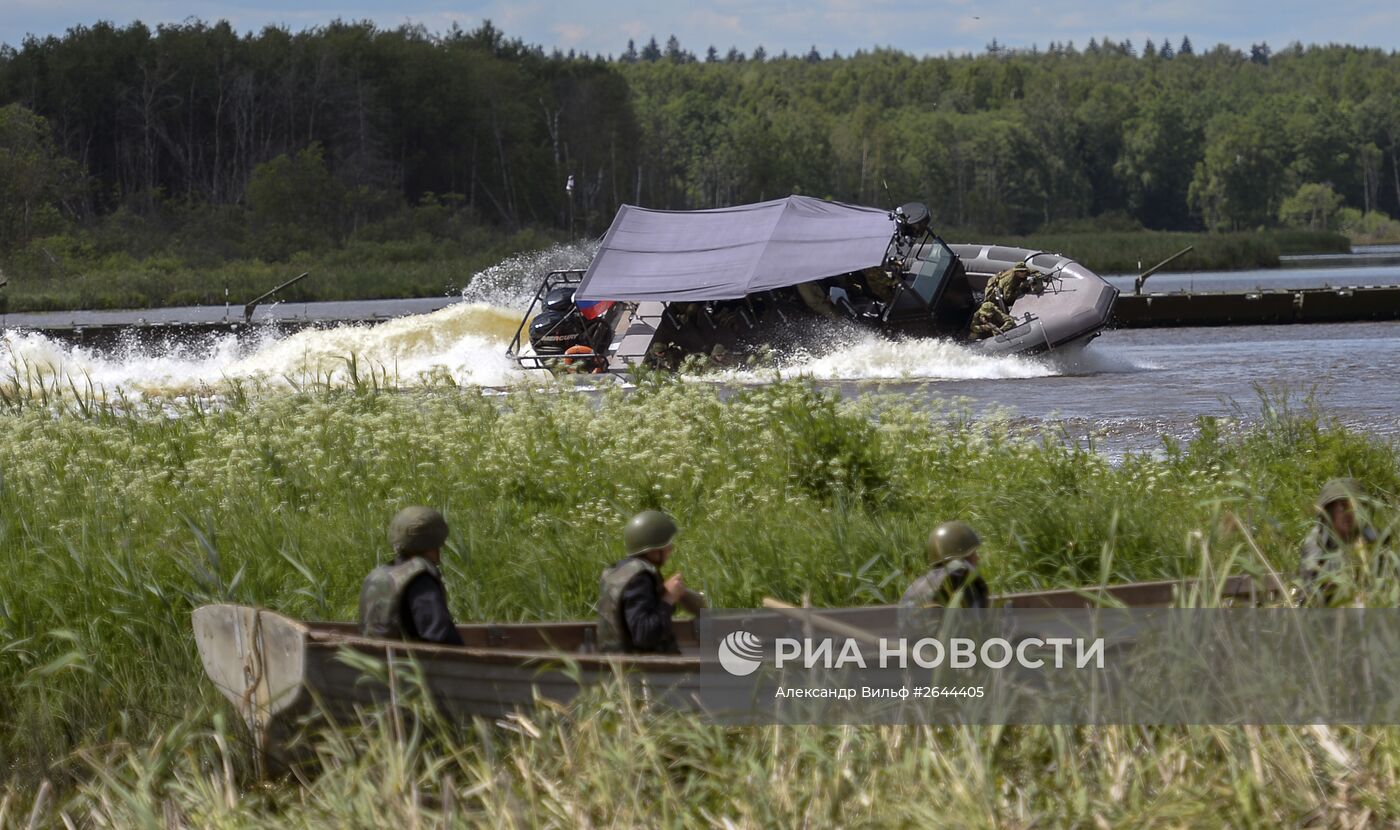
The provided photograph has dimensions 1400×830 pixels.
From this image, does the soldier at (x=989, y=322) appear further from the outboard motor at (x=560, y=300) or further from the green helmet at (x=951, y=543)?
the green helmet at (x=951, y=543)

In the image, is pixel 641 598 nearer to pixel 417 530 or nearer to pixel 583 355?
pixel 417 530

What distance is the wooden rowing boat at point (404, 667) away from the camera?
705 centimetres

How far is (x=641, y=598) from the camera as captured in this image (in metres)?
7.61

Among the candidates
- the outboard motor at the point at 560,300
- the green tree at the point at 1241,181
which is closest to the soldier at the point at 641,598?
the outboard motor at the point at 560,300

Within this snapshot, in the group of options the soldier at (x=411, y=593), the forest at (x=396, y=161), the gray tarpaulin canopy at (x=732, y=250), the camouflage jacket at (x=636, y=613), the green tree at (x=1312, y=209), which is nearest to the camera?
the camouflage jacket at (x=636, y=613)

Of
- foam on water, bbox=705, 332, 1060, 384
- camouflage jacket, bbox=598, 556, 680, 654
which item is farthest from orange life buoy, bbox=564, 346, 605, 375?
camouflage jacket, bbox=598, 556, 680, 654

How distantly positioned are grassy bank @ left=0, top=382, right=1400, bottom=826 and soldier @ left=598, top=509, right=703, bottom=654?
58 centimetres

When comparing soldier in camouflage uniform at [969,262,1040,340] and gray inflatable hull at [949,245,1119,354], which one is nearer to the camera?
gray inflatable hull at [949,245,1119,354]

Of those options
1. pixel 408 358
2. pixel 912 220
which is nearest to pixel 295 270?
pixel 408 358

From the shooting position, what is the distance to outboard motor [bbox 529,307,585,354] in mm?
24562

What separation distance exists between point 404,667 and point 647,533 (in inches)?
46.8

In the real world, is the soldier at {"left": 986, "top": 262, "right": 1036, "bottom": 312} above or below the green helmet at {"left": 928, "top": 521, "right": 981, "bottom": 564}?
below

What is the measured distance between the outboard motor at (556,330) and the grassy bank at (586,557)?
28.7 ft

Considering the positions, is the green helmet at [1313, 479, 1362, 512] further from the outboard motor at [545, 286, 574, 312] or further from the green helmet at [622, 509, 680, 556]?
the outboard motor at [545, 286, 574, 312]
